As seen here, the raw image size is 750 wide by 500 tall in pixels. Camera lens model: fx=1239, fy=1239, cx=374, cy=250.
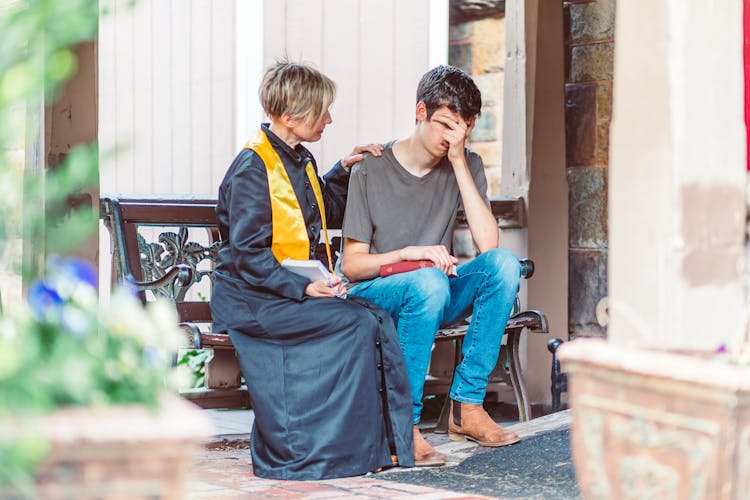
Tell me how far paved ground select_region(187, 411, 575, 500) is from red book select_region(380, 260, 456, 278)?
63 centimetres

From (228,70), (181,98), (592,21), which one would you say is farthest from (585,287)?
(181,98)

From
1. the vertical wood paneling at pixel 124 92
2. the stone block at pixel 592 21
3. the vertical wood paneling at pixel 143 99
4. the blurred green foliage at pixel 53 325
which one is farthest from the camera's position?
the vertical wood paneling at pixel 124 92

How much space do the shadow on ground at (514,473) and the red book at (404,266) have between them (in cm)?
63

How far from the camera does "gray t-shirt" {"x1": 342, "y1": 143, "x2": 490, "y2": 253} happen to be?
166 inches

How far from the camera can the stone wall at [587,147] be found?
5426 mm

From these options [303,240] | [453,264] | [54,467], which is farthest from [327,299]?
[54,467]

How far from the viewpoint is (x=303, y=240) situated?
12.8 ft

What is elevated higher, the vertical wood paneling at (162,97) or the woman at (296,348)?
the vertical wood paneling at (162,97)

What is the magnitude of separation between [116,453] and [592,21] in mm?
4278

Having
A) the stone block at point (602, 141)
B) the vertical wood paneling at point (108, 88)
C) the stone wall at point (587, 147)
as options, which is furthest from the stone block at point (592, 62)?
the vertical wood paneling at point (108, 88)

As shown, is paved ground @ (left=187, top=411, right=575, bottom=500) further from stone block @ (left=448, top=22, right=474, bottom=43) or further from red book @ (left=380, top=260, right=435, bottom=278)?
stone block @ (left=448, top=22, right=474, bottom=43)

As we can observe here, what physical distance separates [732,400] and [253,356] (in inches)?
80.2

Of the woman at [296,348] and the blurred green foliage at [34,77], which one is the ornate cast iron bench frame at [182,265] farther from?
the blurred green foliage at [34,77]

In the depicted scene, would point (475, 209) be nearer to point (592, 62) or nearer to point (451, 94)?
point (451, 94)
